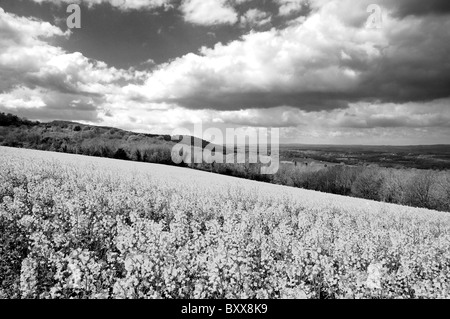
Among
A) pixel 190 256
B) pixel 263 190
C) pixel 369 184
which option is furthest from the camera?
pixel 369 184

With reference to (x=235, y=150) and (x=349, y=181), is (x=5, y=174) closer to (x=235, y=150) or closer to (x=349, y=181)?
(x=349, y=181)

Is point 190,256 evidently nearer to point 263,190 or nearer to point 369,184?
point 263,190

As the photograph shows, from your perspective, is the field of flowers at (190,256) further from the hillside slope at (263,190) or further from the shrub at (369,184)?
the shrub at (369,184)

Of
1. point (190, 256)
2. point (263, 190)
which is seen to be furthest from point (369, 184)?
point (190, 256)

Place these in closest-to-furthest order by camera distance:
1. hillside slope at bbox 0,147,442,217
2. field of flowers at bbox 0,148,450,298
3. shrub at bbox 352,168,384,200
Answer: field of flowers at bbox 0,148,450,298, hillside slope at bbox 0,147,442,217, shrub at bbox 352,168,384,200

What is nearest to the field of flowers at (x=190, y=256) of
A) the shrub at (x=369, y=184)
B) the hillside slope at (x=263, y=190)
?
the hillside slope at (x=263, y=190)

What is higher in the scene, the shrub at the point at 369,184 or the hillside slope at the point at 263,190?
the hillside slope at the point at 263,190

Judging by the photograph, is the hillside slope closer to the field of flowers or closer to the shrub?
the field of flowers

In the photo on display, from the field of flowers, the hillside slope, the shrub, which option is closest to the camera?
the field of flowers

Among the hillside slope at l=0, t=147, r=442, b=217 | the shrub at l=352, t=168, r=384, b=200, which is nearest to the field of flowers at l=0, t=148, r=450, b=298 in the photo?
the hillside slope at l=0, t=147, r=442, b=217

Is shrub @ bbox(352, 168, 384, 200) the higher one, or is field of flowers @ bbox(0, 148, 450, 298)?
field of flowers @ bbox(0, 148, 450, 298)

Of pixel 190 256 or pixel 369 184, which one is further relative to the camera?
pixel 369 184

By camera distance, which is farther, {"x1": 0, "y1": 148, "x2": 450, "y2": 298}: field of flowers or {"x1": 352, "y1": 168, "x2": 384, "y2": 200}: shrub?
{"x1": 352, "y1": 168, "x2": 384, "y2": 200}: shrub
